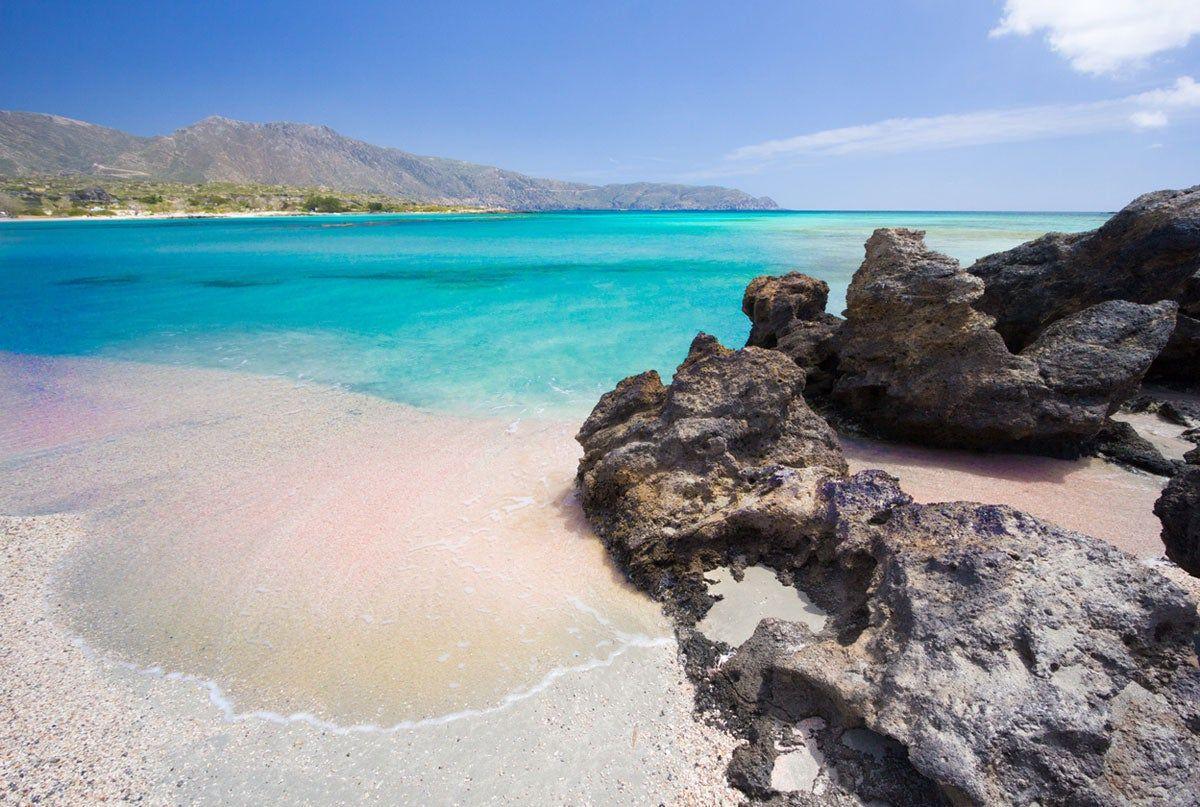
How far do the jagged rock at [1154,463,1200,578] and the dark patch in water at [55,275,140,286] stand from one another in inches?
1161

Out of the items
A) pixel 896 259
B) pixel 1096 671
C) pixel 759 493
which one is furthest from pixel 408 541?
pixel 896 259

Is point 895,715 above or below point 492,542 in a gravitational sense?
above

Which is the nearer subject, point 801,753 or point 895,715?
point 895,715

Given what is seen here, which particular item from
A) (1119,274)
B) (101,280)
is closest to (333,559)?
(1119,274)

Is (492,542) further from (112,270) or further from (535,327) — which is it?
(112,270)

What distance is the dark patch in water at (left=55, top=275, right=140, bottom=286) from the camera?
71.4 feet

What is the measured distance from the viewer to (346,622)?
A: 3850mm

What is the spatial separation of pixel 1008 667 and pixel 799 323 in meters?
5.66

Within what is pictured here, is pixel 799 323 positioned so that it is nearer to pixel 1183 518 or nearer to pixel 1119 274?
pixel 1119 274

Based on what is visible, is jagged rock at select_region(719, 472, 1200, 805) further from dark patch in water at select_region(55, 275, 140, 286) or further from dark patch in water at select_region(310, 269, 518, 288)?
dark patch in water at select_region(55, 275, 140, 286)

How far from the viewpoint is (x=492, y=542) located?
4770 millimetres

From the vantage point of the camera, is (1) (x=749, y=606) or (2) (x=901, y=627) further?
(1) (x=749, y=606)

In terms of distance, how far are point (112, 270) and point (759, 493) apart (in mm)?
33282

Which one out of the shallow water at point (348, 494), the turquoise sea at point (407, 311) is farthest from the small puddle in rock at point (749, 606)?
the turquoise sea at point (407, 311)
